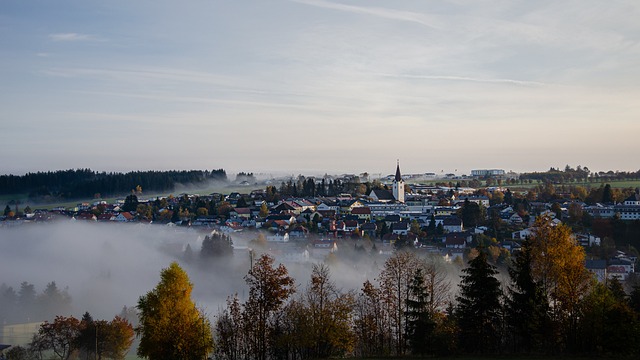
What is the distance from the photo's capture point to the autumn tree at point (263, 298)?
22.6 m

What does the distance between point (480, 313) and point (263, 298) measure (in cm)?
738

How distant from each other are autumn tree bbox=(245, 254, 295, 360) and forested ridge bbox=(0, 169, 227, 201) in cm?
14703

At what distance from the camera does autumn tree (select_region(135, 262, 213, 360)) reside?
21000 millimetres

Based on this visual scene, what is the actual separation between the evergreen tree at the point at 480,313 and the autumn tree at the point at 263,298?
594cm

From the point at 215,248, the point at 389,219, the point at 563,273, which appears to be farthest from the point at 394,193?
the point at 563,273

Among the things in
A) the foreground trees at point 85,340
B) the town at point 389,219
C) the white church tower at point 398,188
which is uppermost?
the white church tower at point 398,188

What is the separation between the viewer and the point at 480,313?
2172 centimetres

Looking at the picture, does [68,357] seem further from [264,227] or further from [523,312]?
[264,227]

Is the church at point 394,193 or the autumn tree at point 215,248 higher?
the church at point 394,193

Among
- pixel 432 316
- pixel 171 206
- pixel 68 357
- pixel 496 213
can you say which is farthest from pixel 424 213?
pixel 432 316

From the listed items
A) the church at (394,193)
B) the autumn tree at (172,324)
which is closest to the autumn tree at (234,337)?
the autumn tree at (172,324)

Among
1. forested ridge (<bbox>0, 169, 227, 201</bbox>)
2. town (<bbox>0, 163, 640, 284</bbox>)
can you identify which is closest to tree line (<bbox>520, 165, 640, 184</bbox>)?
town (<bbox>0, 163, 640, 284</bbox>)

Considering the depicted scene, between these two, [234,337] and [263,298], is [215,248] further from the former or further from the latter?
[263,298]

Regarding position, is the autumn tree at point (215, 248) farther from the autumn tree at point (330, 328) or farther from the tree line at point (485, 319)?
the autumn tree at point (330, 328)
